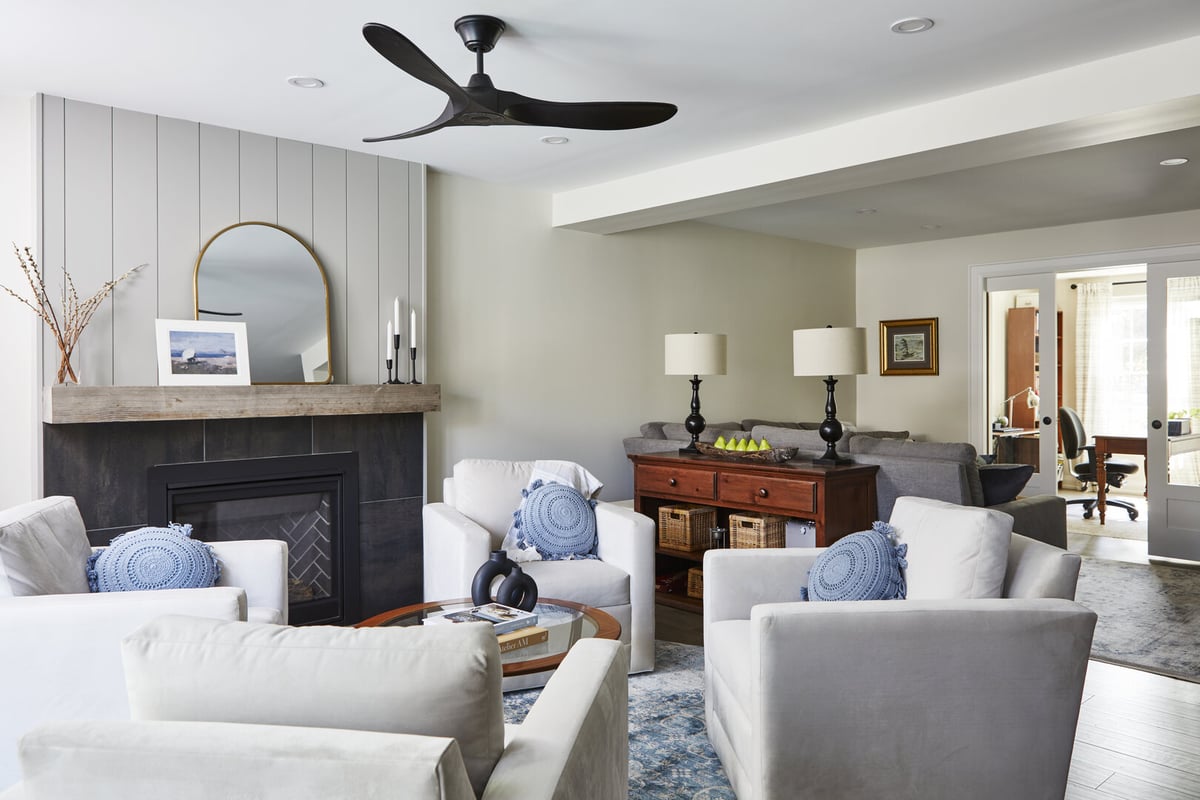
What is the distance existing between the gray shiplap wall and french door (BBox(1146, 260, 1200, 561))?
494 centimetres

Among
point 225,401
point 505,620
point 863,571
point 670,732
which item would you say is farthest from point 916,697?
point 225,401

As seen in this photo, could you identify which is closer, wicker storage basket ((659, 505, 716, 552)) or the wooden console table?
the wooden console table

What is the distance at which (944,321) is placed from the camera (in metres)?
7.34

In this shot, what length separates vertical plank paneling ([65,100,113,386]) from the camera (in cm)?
356

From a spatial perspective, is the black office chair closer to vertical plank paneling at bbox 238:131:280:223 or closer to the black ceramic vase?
the black ceramic vase

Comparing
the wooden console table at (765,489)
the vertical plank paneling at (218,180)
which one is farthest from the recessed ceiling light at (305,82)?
the wooden console table at (765,489)

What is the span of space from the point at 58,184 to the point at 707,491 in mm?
3326

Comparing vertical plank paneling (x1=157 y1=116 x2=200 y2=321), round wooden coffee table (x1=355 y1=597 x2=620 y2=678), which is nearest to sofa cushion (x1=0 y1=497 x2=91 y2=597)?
round wooden coffee table (x1=355 y1=597 x2=620 y2=678)

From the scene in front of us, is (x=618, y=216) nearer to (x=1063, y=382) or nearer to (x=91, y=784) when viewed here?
(x=91, y=784)

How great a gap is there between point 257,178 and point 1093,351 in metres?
8.42

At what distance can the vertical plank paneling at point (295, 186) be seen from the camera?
4148 mm

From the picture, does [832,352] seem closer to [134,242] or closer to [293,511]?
[293,511]

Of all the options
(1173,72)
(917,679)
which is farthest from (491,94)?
(1173,72)

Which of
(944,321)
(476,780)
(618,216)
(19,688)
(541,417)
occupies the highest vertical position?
(618,216)
